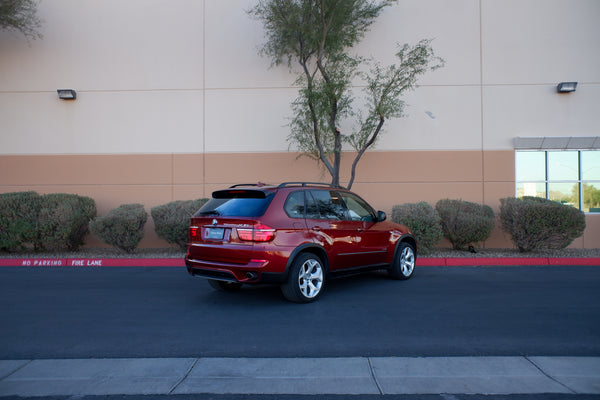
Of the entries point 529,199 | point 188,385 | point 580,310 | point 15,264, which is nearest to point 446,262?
point 529,199

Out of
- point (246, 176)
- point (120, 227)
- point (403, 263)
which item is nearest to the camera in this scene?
point (403, 263)

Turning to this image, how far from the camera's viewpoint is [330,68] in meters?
11.1

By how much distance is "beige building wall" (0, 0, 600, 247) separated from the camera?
12.4 m

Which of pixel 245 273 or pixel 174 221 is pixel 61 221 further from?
pixel 245 273

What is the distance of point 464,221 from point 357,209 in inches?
183

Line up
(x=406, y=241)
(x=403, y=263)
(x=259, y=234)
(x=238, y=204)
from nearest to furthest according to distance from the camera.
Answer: (x=259, y=234) → (x=238, y=204) → (x=403, y=263) → (x=406, y=241)

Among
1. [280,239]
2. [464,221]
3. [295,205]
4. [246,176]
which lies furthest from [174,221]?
[464,221]

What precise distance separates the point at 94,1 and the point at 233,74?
15.9 ft

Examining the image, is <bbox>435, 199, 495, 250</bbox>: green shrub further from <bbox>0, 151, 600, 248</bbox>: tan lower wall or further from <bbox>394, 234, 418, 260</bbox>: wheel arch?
<bbox>394, 234, 418, 260</bbox>: wheel arch

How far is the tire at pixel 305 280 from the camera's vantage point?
592cm

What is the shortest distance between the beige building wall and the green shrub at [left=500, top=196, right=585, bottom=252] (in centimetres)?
155

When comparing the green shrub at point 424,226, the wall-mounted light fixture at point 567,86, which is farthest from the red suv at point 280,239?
the wall-mounted light fixture at point 567,86

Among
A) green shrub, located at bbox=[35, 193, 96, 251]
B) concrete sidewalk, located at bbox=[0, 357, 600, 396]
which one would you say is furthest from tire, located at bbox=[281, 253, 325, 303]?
green shrub, located at bbox=[35, 193, 96, 251]

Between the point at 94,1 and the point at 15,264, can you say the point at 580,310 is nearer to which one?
the point at 15,264
